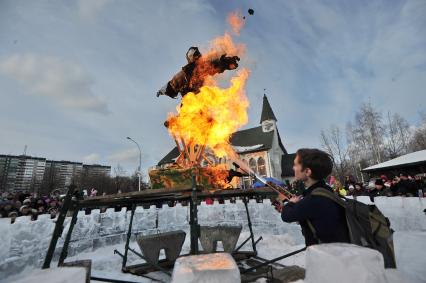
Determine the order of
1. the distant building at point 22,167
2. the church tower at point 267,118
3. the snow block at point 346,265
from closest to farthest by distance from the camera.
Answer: the snow block at point 346,265, the church tower at point 267,118, the distant building at point 22,167

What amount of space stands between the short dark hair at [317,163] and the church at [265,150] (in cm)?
3477

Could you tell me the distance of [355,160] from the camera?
42.8 m

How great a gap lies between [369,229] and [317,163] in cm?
72

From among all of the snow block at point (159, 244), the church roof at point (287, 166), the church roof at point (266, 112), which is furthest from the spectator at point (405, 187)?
the church roof at point (266, 112)

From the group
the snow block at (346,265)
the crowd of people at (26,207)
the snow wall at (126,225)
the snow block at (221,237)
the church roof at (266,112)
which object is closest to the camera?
the snow block at (346,265)

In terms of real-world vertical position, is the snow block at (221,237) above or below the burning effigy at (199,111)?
below

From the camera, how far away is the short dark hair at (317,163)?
248 centimetres

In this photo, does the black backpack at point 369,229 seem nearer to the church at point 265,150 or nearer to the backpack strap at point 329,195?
the backpack strap at point 329,195

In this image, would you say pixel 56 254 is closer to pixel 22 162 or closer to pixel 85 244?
pixel 85 244

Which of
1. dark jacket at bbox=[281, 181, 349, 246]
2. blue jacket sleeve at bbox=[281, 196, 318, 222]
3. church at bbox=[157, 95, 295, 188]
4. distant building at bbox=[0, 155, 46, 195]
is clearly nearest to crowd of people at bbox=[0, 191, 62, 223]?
blue jacket sleeve at bbox=[281, 196, 318, 222]

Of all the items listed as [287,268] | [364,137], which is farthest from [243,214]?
[364,137]

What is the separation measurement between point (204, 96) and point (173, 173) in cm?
197

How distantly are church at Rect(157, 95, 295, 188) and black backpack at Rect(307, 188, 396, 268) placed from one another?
1384 inches

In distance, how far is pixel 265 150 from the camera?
39.6 metres
